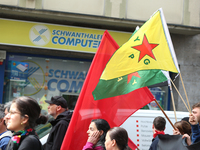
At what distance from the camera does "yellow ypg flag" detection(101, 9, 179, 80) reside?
12.7 ft

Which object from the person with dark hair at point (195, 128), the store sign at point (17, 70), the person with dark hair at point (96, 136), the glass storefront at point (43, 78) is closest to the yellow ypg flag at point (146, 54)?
the person with dark hair at point (96, 136)

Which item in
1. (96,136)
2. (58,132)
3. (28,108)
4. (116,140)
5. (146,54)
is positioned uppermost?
(146,54)

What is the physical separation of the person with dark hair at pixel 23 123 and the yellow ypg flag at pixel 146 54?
159cm

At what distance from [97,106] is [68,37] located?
20.8ft

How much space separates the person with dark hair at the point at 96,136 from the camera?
132 inches

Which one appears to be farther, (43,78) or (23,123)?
(43,78)

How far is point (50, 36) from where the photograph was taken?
32.6 feet

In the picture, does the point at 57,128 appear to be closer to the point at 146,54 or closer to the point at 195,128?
the point at 146,54

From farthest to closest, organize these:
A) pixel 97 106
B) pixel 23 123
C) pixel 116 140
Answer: pixel 97 106, pixel 116 140, pixel 23 123

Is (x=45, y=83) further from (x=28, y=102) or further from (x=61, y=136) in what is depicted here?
(x=28, y=102)

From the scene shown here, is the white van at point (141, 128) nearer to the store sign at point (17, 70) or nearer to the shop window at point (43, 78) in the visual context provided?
the shop window at point (43, 78)

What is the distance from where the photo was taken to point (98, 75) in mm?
4254

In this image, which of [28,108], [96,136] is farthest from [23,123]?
[96,136]

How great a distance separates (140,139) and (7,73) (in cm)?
694
